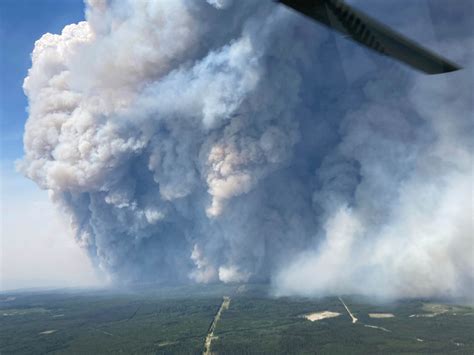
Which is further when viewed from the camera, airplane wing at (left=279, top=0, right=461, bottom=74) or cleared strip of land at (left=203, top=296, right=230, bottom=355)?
cleared strip of land at (left=203, top=296, right=230, bottom=355)

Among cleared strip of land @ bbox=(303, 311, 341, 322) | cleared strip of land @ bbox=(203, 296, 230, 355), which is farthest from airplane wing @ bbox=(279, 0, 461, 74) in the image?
cleared strip of land @ bbox=(303, 311, 341, 322)

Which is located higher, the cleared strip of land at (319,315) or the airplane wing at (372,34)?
the airplane wing at (372,34)

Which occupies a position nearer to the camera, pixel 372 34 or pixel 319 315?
pixel 372 34

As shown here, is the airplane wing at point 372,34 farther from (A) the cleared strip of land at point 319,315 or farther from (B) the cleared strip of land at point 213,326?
(A) the cleared strip of land at point 319,315

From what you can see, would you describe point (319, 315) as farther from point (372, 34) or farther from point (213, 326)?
point (372, 34)

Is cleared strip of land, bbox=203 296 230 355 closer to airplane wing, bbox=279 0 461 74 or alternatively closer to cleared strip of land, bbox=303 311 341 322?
cleared strip of land, bbox=303 311 341 322

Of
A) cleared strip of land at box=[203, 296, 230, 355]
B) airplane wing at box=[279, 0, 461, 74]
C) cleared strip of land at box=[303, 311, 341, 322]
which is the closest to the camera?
airplane wing at box=[279, 0, 461, 74]

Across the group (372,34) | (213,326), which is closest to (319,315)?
(213,326)

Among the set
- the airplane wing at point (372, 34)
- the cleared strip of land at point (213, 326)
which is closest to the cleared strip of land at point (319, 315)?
the cleared strip of land at point (213, 326)
